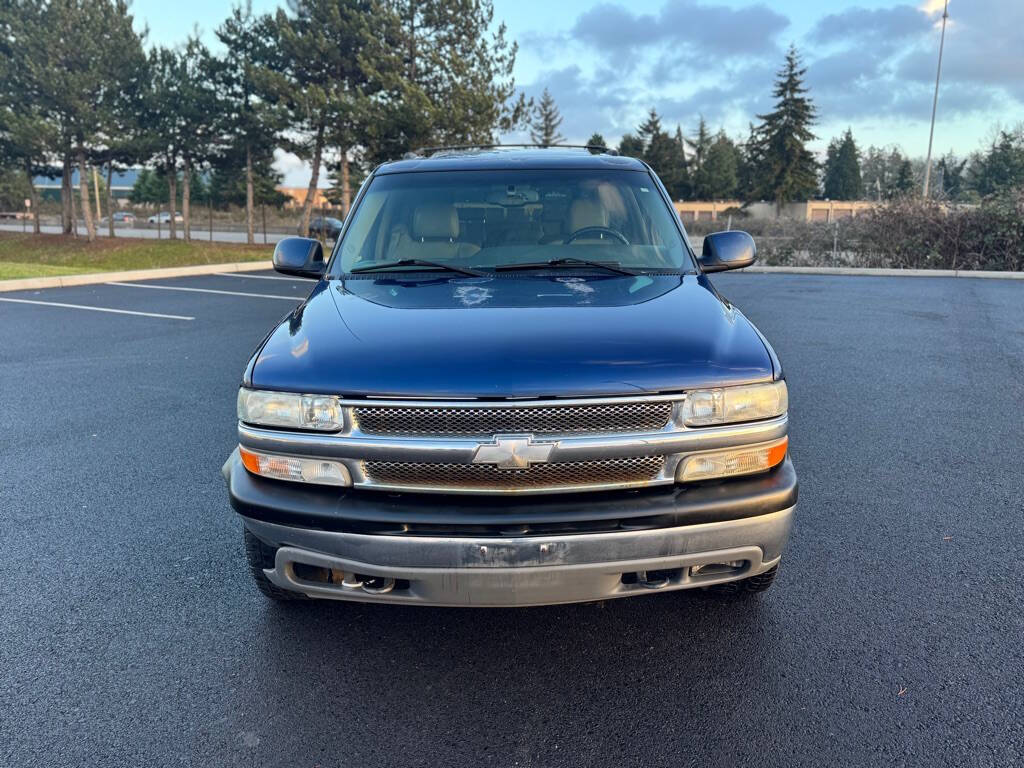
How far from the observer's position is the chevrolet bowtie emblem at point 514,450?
7.66ft

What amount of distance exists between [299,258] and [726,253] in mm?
2234

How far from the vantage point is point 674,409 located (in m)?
2.43

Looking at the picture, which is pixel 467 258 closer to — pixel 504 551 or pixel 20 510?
pixel 504 551

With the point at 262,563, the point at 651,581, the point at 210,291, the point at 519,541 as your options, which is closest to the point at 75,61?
the point at 210,291

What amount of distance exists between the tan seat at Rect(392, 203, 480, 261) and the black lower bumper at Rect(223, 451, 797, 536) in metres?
1.53

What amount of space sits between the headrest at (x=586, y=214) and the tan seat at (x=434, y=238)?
21.2 inches

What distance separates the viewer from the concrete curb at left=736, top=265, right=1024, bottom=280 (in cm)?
1711

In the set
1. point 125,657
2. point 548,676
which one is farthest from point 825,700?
point 125,657

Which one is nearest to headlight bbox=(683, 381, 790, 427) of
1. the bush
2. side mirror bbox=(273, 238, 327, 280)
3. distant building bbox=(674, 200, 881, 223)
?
side mirror bbox=(273, 238, 327, 280)

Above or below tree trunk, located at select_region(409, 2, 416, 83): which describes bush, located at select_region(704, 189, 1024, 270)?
below

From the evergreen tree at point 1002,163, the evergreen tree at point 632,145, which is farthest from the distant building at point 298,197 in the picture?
the evergreen tree at point 1002,163

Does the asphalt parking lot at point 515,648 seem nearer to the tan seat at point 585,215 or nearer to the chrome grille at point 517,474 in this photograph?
the chrome grille at point 517,474

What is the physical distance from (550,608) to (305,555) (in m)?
1.13

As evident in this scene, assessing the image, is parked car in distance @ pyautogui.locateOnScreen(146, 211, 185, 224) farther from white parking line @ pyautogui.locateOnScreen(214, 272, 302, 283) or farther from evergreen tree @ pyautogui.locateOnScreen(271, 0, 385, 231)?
white parking line @ pyautogui.locateOnScreen(214, 272, 302, 283)
